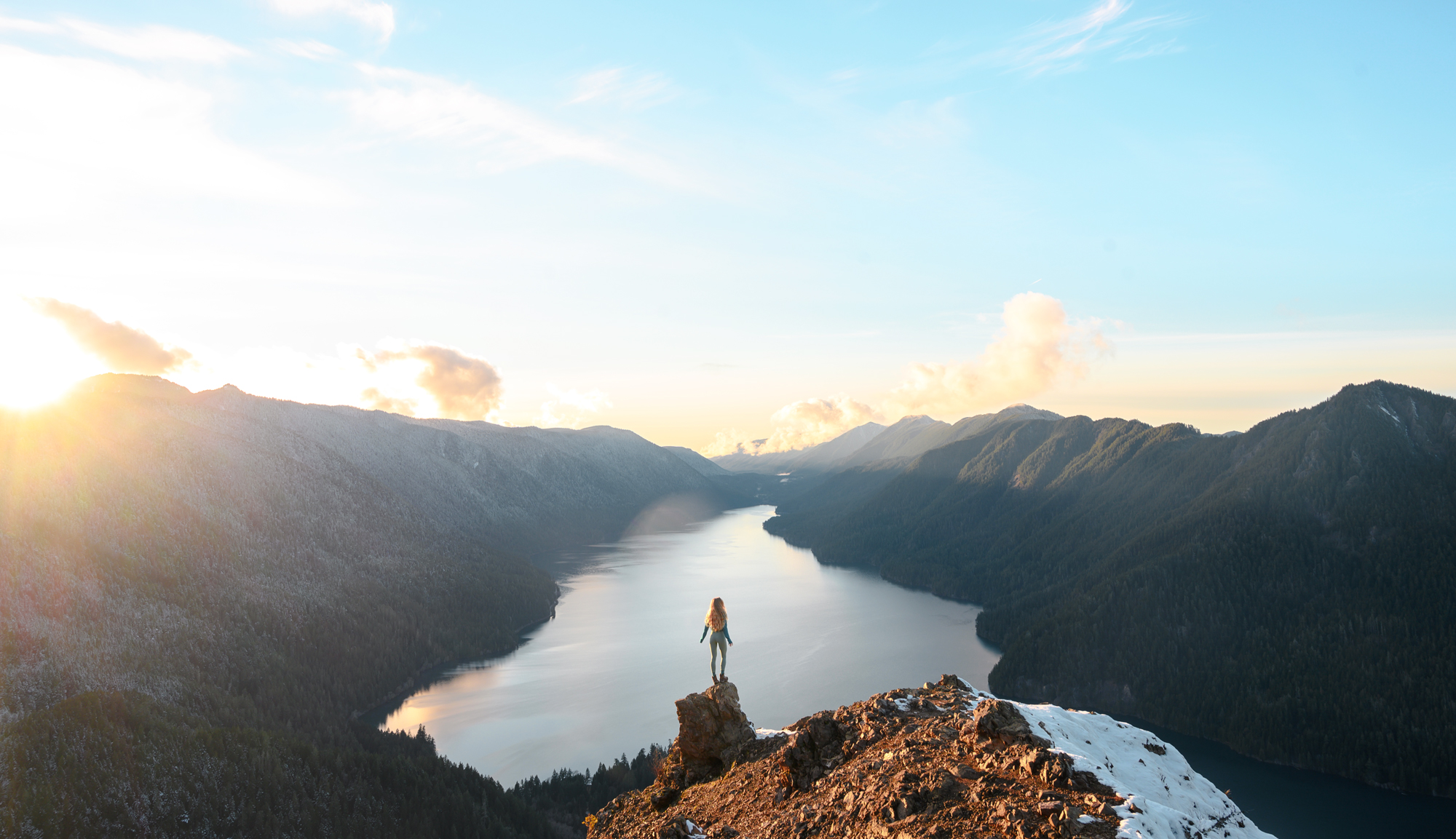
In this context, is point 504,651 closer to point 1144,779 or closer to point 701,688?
point 701,688

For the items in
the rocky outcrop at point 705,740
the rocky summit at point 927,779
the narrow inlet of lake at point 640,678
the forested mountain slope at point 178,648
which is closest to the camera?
the rocky summit at point 927,779

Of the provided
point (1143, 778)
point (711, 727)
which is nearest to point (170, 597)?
point (711, 727)

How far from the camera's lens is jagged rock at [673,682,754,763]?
1216 inches

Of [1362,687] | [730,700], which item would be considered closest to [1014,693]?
[1362,687]

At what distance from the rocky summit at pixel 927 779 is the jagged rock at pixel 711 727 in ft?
0.17

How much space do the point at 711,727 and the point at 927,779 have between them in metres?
12.3

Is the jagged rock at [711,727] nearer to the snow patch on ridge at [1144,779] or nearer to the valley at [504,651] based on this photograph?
the snow patch on ridge at [1144,779]


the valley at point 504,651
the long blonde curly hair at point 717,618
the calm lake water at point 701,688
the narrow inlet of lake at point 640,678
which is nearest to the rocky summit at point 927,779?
the long blonde curly hair at point 717,618

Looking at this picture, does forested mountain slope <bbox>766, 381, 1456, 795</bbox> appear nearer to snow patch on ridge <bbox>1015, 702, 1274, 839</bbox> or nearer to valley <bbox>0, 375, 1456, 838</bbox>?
valley <bbox>0, 375, 1456, 838</bbox>

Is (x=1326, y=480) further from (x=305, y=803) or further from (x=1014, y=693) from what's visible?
(x=305, y=803)

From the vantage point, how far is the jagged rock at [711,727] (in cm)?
3088

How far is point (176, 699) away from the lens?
121 metres

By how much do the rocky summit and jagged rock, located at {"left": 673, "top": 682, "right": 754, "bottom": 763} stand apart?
0.17 ft

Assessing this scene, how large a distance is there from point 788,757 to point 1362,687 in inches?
5893
